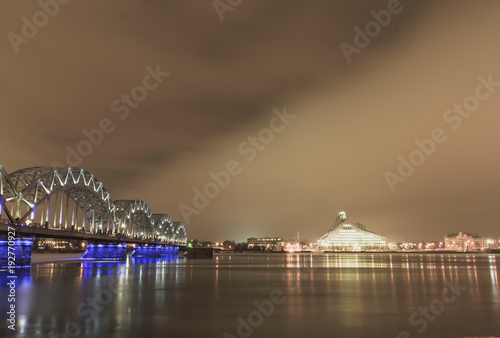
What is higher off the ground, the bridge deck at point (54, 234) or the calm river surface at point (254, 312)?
the bridge deck at point (54, 234)

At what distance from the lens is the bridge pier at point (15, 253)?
5934 centimetres

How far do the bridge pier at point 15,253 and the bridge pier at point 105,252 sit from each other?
168ft

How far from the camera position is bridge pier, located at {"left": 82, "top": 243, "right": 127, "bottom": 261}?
382 feet

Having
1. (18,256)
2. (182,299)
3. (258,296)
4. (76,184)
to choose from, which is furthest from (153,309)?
(76,184)

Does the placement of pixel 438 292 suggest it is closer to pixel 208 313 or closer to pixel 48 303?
pixel 208 313

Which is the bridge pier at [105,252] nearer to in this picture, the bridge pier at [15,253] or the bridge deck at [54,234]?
the bridge deck at [54,234]

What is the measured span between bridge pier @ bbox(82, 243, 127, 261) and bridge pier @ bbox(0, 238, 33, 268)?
5106cm

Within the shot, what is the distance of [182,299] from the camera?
3084 centimetres

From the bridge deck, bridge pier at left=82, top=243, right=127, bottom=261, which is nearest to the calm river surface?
the bridge deck
